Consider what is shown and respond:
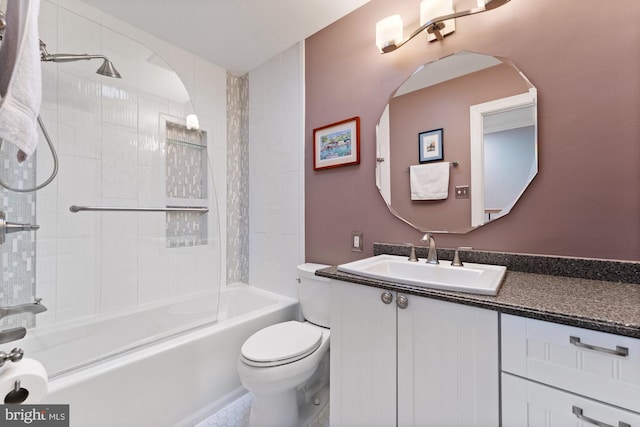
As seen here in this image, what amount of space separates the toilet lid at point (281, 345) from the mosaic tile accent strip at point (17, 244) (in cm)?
121

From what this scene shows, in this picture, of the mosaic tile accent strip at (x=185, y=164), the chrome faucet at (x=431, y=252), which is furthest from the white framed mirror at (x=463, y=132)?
the mosaic tile accent strip at (x=185, y=164)

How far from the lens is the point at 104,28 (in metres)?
1.63

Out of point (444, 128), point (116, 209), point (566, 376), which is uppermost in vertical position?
point (444, 128)

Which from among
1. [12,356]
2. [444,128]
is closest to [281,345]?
[12,356]

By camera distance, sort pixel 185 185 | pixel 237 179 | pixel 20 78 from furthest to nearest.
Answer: pixel 237 179, pixel 185 185, pixel 20 78

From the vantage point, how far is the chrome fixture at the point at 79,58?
1379 mm

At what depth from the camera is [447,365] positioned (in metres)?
0.82

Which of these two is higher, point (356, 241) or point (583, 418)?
point (356, 241)

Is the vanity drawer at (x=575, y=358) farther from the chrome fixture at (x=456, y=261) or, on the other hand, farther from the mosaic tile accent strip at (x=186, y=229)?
the mosaic tile accent strip at (x=186, y=229)

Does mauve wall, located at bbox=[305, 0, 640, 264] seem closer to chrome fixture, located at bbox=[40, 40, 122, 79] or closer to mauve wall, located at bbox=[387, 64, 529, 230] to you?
mauve wall, located at bbox=[387, 64, 529, 230]

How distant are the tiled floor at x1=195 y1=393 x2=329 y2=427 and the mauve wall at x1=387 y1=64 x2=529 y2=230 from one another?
3.83 ft

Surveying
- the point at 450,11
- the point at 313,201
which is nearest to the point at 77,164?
the point at 313,201

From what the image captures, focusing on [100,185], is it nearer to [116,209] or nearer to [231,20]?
[116,209]

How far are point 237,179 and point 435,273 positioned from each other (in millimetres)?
1893
